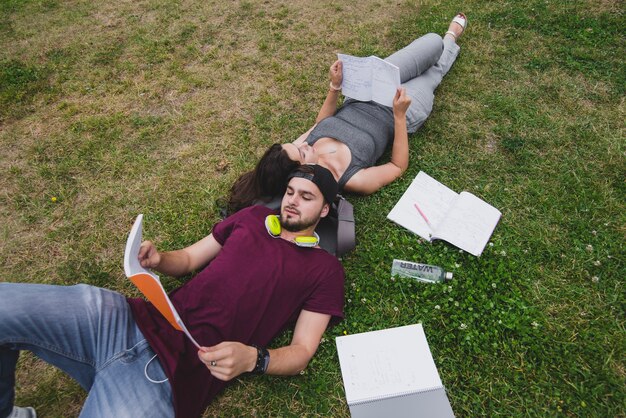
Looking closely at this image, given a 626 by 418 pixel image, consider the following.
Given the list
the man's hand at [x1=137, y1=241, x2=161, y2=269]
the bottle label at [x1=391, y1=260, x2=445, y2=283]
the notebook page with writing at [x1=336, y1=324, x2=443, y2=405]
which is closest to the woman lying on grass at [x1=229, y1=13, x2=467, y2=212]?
the bottle label at [x1=391, y1=260, x2=445, y2=283]

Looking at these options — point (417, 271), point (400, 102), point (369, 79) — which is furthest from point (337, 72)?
point (417, 271)

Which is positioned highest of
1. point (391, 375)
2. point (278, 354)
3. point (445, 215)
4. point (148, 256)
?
point (148, 256)

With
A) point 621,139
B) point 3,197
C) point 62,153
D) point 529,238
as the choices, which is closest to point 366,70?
point 529,238

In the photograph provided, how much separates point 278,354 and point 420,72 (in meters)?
3.50

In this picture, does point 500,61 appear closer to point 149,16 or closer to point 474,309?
point 474,309

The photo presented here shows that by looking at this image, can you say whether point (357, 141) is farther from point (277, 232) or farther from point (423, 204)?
point (277, 232)

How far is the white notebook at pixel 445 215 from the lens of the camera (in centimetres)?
338

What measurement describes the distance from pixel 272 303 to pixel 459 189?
225cm

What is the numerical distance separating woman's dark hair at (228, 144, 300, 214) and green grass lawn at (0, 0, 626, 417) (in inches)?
17.2

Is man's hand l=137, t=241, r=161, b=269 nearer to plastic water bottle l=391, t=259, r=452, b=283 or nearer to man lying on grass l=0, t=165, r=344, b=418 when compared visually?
man lying on grass l=0, t=165, r=344, b=418

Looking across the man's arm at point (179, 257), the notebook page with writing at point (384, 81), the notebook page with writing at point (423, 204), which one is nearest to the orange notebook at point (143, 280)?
the man's arm at point (179, 257)

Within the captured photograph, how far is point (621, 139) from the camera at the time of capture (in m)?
4.01

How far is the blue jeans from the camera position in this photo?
2.12m

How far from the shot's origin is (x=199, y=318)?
2572 millimetres
